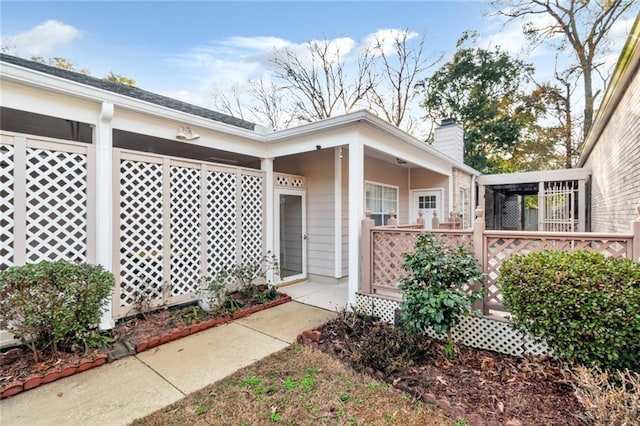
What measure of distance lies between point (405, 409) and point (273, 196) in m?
4.54

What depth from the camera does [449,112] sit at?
61.0 ft

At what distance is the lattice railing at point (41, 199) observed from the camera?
331 cm

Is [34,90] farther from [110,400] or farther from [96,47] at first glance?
[96,47]

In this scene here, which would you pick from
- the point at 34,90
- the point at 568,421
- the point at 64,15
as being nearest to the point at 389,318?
the point at 568,421

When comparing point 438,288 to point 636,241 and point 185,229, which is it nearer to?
point 636,241

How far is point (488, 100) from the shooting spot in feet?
57.7

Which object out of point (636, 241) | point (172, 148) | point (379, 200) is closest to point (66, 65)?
point (172, 148)

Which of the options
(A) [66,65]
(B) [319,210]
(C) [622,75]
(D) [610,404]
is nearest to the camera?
(D) [610,404]

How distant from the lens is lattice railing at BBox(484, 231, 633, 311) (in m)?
2.99

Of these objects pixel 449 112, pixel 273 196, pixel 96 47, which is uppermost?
pixel 449 112

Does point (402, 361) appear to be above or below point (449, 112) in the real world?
below

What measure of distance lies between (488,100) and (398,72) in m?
5.75

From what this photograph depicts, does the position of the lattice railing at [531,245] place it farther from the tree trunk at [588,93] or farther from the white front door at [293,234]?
the tree trunk at [588,93]

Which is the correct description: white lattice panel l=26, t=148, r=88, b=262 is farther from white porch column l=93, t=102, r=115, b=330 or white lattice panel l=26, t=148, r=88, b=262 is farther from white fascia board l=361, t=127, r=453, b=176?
white fascia board l=361, t=127, r=453, b=176
